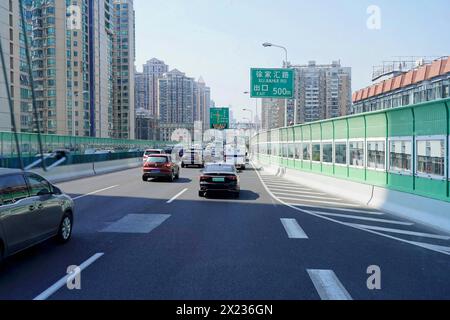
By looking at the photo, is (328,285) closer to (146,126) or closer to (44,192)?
(44,192)

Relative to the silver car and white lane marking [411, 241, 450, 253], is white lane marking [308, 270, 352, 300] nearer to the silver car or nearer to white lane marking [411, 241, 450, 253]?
white lane marking [411, 241, 450, 253]

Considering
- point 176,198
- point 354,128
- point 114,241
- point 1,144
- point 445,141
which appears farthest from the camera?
point 1,144

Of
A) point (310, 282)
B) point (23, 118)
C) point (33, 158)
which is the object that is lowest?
point (310, 282)

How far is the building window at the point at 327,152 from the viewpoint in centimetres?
2231

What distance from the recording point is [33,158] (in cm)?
2409

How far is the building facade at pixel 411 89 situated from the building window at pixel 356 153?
15696 mm

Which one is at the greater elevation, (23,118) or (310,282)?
(23,118)

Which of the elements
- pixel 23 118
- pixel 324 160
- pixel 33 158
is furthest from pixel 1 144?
pixel 23 118

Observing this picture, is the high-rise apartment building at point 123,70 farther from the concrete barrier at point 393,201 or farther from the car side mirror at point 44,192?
the car side mirror at point 44,192

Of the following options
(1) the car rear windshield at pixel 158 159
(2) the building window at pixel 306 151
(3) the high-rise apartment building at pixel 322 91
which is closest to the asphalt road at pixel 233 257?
(1) the car rear windshield at pixel 158 159

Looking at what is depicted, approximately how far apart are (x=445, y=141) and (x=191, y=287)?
8983 millimetres

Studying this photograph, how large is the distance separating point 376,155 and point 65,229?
12.1 meters

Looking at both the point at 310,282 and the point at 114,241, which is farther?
the point at 114,241
